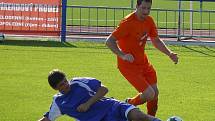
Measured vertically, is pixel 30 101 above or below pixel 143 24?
below

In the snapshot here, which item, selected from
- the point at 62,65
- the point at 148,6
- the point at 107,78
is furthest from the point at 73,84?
the point at 62,65

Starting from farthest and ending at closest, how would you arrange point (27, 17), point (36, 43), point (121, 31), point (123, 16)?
point (123, 16) < point (27, 17) < point (36, 43) < point (121, 31)

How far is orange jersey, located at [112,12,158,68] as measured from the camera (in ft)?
24.8

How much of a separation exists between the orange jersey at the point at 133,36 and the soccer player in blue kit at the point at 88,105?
137 cm

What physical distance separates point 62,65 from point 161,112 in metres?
4.88

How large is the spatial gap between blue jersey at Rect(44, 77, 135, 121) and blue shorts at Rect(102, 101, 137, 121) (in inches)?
0.4

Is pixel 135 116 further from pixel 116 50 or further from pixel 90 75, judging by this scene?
pixel 90 75

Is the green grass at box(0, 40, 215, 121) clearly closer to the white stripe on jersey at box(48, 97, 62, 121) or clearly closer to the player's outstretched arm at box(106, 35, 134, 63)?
the player's outstretched arm at box(106, 35, 134, 63)

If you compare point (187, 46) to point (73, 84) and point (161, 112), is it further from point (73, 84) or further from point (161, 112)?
point (73, 84)

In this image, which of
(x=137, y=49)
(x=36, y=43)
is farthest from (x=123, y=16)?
(x=137, y=49)

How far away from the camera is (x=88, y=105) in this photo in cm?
618

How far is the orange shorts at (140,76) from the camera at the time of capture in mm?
7629

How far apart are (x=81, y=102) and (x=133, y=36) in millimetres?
1711

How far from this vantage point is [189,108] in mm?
9211
